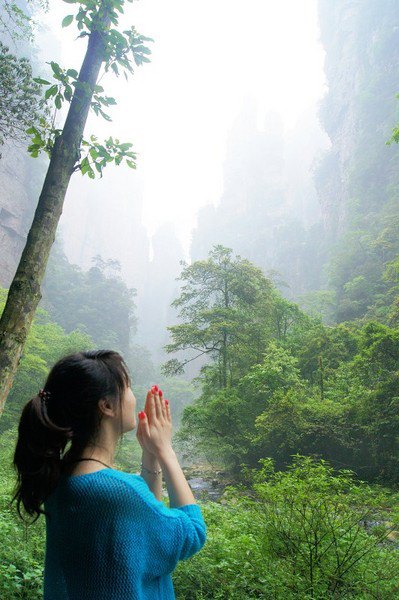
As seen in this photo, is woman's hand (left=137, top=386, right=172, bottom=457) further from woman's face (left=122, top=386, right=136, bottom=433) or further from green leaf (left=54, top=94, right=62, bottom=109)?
green leaf (left=54, top=94, right=62, bottom=109)

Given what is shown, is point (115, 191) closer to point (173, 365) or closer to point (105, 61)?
point (173, 365)

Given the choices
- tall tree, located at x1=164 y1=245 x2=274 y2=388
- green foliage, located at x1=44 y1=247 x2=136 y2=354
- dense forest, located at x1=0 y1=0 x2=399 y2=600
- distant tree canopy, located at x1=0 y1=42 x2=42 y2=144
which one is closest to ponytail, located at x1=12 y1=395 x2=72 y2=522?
dense forest, located at x1=0 y1=0 x2=399 y2=600

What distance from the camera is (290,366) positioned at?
12008 millimetres

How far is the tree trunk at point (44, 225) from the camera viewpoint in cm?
227

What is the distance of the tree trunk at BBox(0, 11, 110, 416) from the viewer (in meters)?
2.27

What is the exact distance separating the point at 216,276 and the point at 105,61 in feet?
42.5

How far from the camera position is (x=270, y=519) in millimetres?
3471

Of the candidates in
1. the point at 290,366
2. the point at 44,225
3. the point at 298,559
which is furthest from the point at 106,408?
the point at 290,366

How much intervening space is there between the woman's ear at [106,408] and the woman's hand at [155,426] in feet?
0.58

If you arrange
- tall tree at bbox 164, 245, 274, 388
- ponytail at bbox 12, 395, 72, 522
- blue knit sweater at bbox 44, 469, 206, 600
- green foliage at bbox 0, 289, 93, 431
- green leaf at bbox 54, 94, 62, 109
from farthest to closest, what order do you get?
green foliage at bbox 0, 289, 93, 431, tall tree at bbox 164, 245, 274, 388, green leaf at bbox 54, 94, 62, 109, ponytail at bbox 12, 395, 72, 522, blue knit sweater at bbox 44, 469, 206, 600

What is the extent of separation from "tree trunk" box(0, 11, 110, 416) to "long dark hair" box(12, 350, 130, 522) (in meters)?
1.23

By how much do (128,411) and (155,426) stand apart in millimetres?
134

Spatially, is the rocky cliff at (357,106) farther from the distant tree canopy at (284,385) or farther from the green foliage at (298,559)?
the green foliage at (298,559)

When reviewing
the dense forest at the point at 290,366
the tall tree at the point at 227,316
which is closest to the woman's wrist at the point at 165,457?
the dense forest at the point at 290,366
